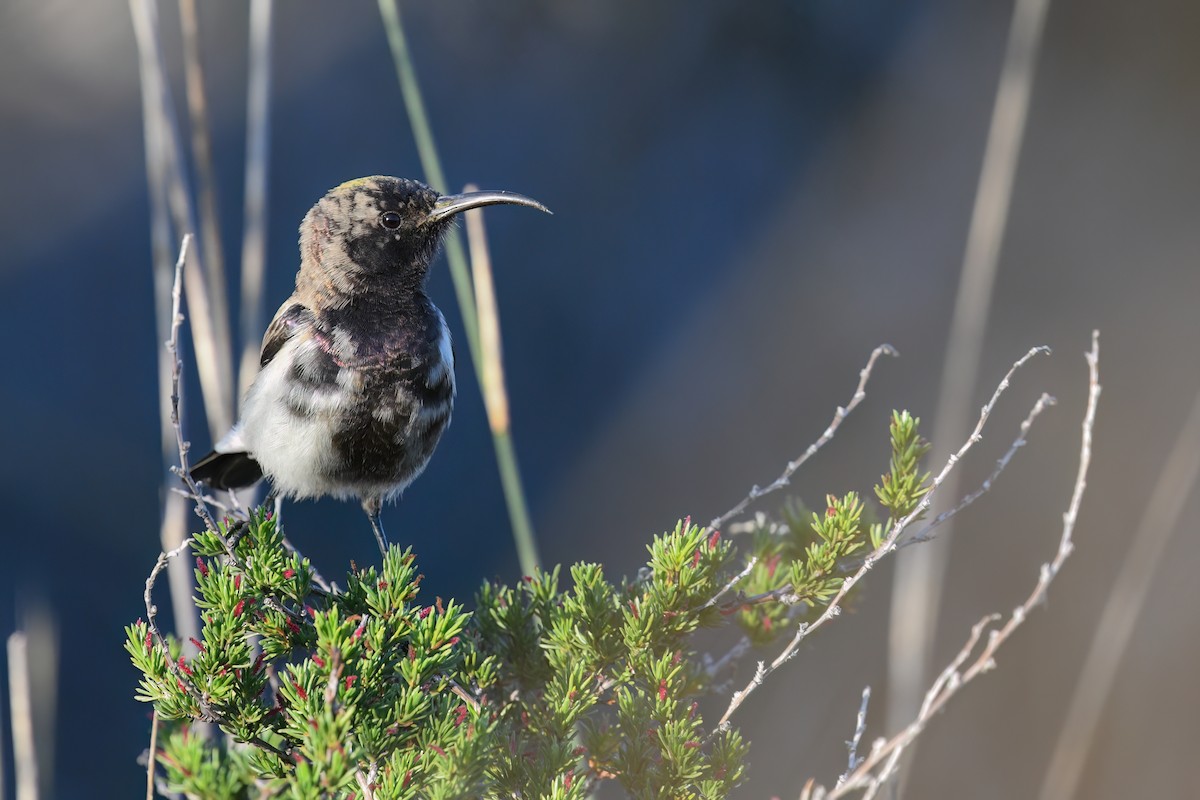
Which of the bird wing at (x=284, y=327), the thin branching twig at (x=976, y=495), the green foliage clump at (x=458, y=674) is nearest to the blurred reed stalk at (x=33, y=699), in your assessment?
the green foliage clump at (x=458, y=674)

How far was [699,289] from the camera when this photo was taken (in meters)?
4.13

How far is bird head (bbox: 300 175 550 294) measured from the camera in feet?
6.82

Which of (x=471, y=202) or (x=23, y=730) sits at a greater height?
(x=471, y=202)

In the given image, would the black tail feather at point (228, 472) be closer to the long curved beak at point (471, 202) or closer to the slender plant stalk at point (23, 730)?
the long curved beak at point (471, 202)

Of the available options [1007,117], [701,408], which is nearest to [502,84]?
[701,408]

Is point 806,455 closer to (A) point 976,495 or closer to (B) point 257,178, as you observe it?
(A) point 976,495

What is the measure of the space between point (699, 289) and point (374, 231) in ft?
7.23

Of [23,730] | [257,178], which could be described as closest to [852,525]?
[23,730]

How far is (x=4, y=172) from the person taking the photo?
11.0 feet

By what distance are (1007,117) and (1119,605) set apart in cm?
115

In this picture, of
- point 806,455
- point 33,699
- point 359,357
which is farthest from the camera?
point 33,699

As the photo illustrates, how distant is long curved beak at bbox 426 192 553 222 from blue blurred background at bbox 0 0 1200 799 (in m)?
1.46

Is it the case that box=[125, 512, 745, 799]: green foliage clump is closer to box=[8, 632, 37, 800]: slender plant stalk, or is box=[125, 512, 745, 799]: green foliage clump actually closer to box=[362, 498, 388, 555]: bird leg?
box=[8, 632, 37, 800]: slender plant stalk

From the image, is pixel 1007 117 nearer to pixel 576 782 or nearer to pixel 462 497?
pixel 576 782
